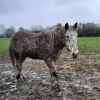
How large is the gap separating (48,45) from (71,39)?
838 millimetres

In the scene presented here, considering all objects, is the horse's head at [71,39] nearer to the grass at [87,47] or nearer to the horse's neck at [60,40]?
the horse's neck at [60,40]

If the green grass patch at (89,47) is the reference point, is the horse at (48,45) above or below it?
above

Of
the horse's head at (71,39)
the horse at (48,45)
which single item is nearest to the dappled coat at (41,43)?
the horse at (48,45)

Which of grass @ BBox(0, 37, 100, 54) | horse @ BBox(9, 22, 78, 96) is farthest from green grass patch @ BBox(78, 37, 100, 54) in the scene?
horse @ BBox(9, 22, 78, 96)

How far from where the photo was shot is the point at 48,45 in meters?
3.38

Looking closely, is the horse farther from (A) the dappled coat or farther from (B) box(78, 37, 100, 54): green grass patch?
(B) box(78, 37, 100, 54): green grass patch

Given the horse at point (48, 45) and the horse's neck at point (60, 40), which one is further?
the horse's neck at point (60, 40)

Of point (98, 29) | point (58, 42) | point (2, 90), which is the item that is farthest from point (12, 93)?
point (98, 29)

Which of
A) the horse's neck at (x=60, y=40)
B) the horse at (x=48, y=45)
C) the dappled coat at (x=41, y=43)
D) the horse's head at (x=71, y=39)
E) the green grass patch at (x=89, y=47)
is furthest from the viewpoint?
the green grass patch at (x=89, y=47)

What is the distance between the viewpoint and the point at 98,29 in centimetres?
3728

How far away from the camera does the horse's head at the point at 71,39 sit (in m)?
2.79

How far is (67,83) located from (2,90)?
222 cm

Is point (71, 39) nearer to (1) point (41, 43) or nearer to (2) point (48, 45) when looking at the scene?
(2) point (48, 45)

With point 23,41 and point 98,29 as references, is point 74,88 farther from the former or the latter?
point 98,29
